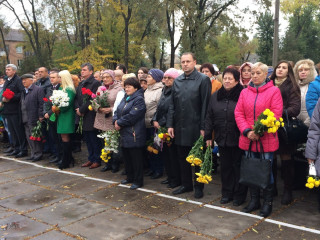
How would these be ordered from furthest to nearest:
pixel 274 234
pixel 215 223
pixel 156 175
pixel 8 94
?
pixel 8 94
pixel 156 175
pixel 215 223
pixel 274 234

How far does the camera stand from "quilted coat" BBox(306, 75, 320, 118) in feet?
15.8

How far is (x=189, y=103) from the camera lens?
5.42 meters

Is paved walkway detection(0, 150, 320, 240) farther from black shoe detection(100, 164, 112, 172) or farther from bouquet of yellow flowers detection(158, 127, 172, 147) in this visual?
bouquet of yellow flowers detection(158, 127, 172, 147)

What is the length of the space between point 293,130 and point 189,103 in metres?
1.59

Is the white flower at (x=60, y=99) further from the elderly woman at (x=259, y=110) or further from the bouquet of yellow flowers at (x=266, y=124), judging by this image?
the bouquet of yellow flowers at (x=266, y=124)

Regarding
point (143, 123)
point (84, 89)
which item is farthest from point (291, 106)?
point (84, 89)

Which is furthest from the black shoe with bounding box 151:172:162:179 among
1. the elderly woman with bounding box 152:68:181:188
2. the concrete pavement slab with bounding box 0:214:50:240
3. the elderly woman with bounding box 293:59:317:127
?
the elderly woman with bounding box 293:59:317:127

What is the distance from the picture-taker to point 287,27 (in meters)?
46.2

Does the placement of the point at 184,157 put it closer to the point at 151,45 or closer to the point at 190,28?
the point at 190,28

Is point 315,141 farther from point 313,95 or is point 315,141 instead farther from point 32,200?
point 32,200

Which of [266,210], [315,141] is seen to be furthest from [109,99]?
[315,141]

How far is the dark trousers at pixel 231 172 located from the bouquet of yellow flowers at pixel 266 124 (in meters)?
0.76

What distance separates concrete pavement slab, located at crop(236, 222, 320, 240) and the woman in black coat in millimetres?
862

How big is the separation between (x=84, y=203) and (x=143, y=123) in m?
1.74
